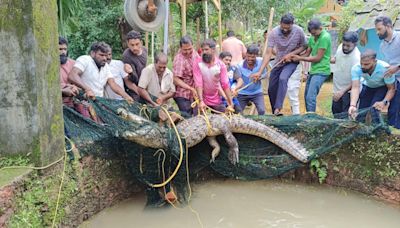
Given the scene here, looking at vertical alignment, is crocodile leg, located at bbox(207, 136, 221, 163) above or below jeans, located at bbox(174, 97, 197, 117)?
below

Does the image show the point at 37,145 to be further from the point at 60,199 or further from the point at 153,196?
the point at 153,196

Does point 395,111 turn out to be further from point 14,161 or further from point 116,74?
point 14,161

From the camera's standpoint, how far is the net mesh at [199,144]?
3949mm

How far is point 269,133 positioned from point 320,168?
76 cm

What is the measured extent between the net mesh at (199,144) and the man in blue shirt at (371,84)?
0.62 ft

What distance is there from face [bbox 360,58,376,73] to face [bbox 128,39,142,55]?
2724 millimetres

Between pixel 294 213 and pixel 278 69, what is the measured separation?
214 centimetres

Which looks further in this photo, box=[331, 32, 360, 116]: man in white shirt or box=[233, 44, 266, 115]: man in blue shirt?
box=[233, 44, 266, 115]: man in blue shirt

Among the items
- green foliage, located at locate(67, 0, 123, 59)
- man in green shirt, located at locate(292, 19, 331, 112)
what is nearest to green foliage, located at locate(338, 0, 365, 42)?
man in green shirt, located at locate(292, 19, 331, 112)

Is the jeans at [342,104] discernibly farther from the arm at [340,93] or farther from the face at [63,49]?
the face at [63,49]

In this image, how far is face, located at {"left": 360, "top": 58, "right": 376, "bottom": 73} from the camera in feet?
14.2

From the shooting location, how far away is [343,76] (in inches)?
201

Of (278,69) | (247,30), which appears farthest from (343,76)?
(247,30)

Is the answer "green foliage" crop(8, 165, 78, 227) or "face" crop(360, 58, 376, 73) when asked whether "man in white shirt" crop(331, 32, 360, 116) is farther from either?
"green foliage" crop(8, 165, 78, 227)
